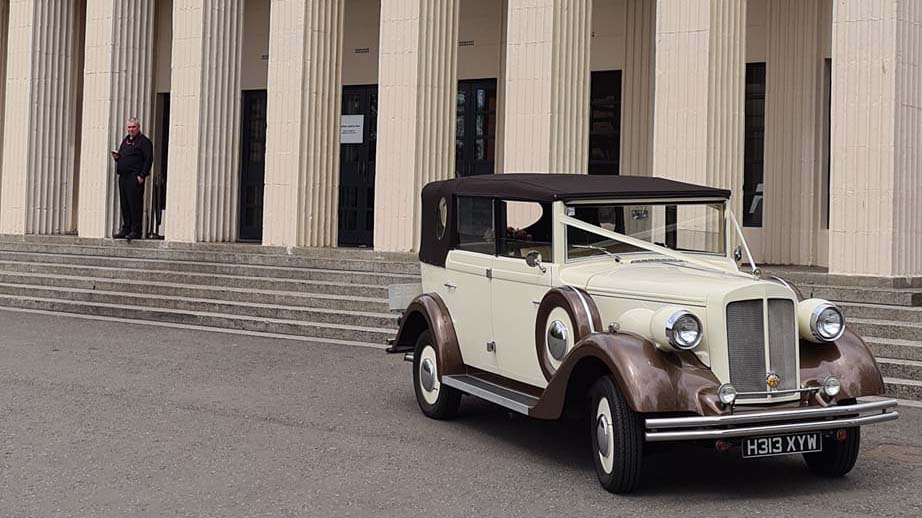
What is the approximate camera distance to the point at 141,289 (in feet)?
51.5

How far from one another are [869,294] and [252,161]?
14.7 metres

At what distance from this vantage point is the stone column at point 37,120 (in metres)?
20.2

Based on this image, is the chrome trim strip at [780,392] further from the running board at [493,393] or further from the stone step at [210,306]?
the stone step at [210,306]

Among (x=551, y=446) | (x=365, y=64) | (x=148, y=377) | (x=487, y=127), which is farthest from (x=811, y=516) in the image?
(x=365, y=64)

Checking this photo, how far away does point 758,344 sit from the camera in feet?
19.4

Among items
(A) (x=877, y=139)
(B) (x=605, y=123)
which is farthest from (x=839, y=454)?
(B) (x=605, y=123)

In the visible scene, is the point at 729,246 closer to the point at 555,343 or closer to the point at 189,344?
the point at 555,343

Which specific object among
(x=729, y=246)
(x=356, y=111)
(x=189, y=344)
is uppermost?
(x=356, y=111)

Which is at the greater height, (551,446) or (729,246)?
(729,246)

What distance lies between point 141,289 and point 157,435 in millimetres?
8769

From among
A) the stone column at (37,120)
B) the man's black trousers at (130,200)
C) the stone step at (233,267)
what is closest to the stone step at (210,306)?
the stone step at (233,267)

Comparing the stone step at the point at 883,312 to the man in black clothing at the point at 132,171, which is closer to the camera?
the stone step at the point at 883,312

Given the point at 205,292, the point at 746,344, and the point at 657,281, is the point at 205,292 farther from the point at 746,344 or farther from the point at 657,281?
the point at 746,344

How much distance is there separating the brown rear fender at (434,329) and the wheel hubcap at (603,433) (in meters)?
1.92
